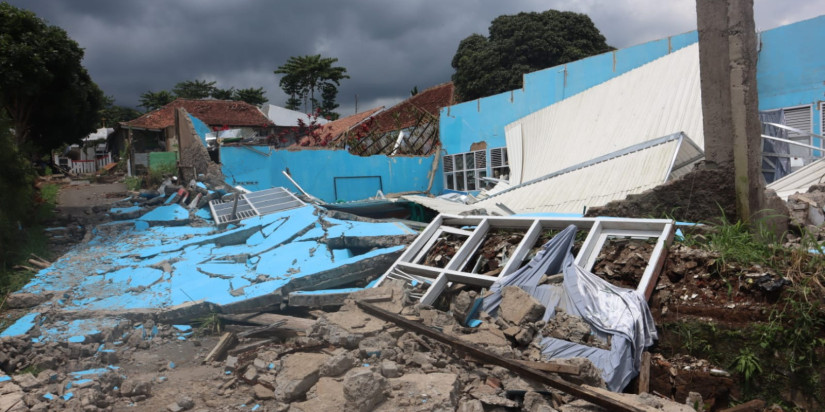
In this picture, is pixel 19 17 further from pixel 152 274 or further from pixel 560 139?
pixel 560 139

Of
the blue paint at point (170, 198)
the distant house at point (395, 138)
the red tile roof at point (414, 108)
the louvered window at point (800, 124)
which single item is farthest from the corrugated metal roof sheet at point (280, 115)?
the louvered window at point (800, 124)

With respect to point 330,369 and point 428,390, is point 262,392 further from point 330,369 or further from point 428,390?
point 428,390

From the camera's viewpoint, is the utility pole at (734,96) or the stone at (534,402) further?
the utility pole at (734,96)

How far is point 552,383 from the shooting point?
3076mm

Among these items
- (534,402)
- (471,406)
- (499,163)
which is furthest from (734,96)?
(499,163)

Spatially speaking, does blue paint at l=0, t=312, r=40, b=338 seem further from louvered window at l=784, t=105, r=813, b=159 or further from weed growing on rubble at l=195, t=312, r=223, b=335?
louvered window at l=784, t=105, r=813, b=159

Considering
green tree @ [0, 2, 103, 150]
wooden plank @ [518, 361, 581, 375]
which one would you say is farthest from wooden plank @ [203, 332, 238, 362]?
green tree @ [0, 2, 103, 150]

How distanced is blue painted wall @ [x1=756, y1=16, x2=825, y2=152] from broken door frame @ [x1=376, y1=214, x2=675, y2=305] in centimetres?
599

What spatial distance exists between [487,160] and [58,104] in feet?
38.1

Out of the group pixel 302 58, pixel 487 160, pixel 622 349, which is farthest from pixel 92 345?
pixel 302 58

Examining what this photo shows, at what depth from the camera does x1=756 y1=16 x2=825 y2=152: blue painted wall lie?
26.8 feet

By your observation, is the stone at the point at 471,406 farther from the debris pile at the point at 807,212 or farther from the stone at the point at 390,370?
the debris pile at the point at 807,212

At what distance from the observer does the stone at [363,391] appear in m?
2.94

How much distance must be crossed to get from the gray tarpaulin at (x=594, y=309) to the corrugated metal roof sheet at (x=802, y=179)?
478cm
